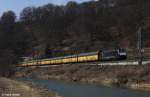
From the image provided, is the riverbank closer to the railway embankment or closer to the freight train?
the railway embankment

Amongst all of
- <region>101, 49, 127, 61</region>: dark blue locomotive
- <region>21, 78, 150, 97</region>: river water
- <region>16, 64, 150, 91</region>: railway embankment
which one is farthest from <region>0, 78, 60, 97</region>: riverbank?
<region>101, 49, 127, 61</region>: dark blue locomotive

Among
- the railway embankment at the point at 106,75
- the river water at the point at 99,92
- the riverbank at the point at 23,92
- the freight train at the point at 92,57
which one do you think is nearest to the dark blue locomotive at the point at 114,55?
the freight train at the point at 92,57

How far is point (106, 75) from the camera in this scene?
73.3 metres

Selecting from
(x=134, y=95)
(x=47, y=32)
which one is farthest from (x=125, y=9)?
(x=134, y=95)

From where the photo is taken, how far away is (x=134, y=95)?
44.2 m

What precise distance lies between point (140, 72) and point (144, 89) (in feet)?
31.1

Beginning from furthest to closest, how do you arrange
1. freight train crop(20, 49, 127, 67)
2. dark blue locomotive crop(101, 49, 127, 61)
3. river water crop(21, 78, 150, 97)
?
freight train crop(20, 49, 127, 67)
dark blue locomotive crop(101, 49, 127, 61)
river water crop(21, 78, 150, 97)

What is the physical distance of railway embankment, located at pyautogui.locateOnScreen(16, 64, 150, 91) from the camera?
60.1 metres

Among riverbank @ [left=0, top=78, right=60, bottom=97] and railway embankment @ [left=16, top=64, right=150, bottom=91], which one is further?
railway embankment @ [left=16, top=64, right=150, bottom=91]

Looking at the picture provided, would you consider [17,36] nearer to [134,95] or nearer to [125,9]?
[125,9]

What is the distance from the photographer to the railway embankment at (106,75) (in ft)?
197

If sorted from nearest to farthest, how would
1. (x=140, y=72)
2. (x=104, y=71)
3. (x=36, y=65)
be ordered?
(x=140, y=72)
(x=104, y=71)
(x=36, y=65)

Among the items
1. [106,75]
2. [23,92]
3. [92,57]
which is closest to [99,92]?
[23,92]

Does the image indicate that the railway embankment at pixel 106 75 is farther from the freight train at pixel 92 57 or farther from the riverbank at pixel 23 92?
the riverbank at pixel 23 92
